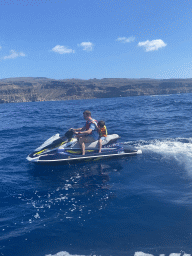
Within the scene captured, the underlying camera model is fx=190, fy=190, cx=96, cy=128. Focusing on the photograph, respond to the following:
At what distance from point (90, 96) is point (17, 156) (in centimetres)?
12561

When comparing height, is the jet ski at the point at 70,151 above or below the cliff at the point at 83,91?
below

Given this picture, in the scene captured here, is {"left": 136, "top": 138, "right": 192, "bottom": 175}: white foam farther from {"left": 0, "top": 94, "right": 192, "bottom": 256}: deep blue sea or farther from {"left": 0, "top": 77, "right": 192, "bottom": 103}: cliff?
{"left": 0, "top": 77, "right": 192, "bottom": 103}: cliff

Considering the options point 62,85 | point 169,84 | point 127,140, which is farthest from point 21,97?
point 127,140

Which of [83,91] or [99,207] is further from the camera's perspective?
[83,91]

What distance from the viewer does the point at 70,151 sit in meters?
8.77

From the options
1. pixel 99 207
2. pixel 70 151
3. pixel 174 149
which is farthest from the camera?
pixel 174 149

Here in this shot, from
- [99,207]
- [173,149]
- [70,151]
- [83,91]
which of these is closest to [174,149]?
[173,149]

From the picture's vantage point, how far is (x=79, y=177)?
728 cm

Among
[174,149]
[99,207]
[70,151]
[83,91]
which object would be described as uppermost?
[83,91]

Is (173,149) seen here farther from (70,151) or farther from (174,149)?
(70,151)

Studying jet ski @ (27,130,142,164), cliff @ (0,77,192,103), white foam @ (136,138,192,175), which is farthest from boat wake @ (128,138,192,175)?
cliff @ (0,77,192,103)

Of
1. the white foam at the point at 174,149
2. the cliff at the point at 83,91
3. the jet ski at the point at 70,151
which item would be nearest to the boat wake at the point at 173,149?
the white foam at the point at 174,149

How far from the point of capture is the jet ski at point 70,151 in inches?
330

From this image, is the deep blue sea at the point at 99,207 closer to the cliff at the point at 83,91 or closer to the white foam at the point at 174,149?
the white foam at the point at 174,149
